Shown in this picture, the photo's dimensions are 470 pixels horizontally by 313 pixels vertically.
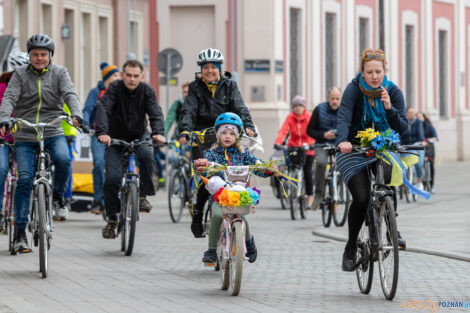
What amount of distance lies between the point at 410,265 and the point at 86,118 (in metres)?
6.03

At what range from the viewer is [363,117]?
919 centimetres

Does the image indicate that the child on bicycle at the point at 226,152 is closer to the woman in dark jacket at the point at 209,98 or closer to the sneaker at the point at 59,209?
the woman in dark jacket at the point at 209,98

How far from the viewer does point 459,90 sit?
148 feet

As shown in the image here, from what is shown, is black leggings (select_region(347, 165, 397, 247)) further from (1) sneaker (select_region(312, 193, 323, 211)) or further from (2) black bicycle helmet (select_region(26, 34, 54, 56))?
(1) sneaker (select_region(312, 193, 323, 211))

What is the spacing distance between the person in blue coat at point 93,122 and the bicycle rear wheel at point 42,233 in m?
5.53

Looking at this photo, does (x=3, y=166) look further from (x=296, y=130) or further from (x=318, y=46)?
(x=318, y=46)

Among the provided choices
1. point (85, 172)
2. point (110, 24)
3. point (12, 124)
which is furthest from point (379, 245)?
point (110, 24)

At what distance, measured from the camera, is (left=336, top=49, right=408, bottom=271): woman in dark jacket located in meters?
9.00

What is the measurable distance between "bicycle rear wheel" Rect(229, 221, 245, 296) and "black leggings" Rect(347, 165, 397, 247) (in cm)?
83

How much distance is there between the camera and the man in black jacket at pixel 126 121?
474 inches

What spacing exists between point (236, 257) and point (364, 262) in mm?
954

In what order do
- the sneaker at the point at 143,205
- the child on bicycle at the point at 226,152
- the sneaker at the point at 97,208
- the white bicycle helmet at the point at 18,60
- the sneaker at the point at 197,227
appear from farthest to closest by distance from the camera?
1. the sneaker at the point at 97,208
2. the white bicycle helmet at the point at 18,60
3. the sneaker at the point at 143,205
4. the sneaker at the point at 197,227
5. the child on bicycle at the point at 226,152

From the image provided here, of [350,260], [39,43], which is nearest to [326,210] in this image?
[39,43]

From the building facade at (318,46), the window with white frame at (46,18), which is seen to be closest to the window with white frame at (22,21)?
the window with white frame at (46,18)
